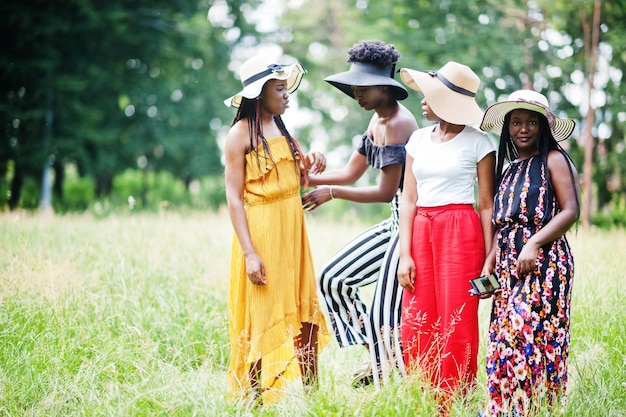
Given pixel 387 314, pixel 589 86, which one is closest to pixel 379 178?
pixel 387 314

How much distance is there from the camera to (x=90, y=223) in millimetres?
8961

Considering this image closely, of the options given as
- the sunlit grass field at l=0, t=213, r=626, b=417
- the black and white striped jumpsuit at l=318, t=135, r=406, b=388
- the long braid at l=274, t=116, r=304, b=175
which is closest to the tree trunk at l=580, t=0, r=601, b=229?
the sunlit grass field at l=0, t=213, r=626, b=417

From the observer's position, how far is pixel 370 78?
4.08 m

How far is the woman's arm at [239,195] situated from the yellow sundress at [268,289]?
0.22ft

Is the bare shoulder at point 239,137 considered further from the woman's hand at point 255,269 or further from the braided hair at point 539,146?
the braided hair at point 539,146

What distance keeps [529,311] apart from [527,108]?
3.54ft

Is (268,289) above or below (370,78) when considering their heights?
below

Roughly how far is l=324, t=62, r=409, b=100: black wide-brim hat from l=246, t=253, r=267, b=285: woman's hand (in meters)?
1.18

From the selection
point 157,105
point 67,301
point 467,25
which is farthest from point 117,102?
point 67,301

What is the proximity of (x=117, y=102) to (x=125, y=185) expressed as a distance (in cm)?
767

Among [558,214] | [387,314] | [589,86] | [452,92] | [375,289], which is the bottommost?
[387,314]

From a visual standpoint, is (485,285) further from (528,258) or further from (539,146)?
(539,146)

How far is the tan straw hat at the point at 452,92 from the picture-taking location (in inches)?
145

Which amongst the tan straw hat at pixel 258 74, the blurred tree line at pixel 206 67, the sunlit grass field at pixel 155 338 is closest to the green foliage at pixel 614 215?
the blurred tree line at pixel 206 67
